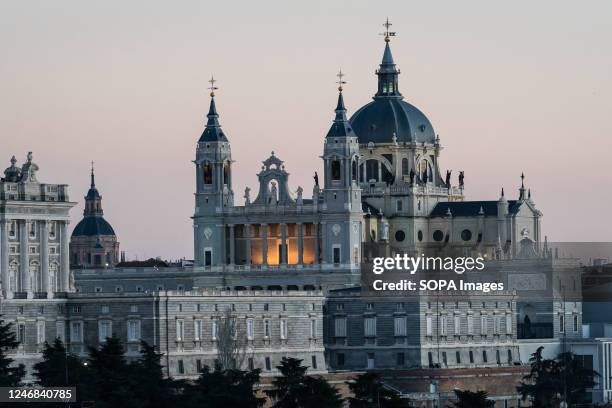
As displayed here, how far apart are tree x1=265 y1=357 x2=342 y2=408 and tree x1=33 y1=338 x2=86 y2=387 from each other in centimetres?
1074

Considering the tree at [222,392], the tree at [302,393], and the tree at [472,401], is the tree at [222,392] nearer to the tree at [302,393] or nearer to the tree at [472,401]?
the tree at [302,393]

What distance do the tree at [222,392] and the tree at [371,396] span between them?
522 cm

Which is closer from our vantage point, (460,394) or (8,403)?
(8,403)

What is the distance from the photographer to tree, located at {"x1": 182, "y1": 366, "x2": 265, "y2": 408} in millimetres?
182750

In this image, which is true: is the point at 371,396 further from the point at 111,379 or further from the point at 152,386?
the point at 111,379

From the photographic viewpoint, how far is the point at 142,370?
185m

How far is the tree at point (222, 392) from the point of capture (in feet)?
600

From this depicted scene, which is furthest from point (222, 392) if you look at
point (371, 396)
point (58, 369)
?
point (58, 369)

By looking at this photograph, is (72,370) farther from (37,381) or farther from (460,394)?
(460,394)

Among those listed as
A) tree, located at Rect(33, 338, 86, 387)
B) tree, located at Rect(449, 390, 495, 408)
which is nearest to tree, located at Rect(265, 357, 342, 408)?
tree, located at Rect(449, 390, 495, 408)

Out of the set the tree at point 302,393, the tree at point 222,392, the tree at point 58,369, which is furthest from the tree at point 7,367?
the tree at point 302,393

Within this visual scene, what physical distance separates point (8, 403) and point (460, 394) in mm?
30102

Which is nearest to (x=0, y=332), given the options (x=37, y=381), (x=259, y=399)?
(x=37, y=381)

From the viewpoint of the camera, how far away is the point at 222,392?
609ft
